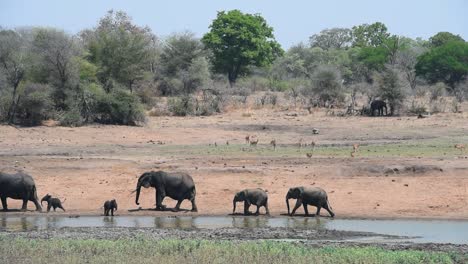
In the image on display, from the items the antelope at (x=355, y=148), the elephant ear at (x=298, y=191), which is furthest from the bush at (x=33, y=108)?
the elephant ear at (x=298, y=191)

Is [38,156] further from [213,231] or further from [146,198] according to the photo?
[213,231]

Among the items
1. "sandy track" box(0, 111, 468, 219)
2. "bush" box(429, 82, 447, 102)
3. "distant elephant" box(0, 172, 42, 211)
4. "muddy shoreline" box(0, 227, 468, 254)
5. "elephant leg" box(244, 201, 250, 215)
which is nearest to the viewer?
"muddy shoreline" box(0, 227, 468, 254)

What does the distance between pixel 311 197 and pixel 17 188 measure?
7358mm

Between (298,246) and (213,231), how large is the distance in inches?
126

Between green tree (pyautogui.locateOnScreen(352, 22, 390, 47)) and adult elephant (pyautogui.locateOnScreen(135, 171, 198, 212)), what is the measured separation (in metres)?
79.6

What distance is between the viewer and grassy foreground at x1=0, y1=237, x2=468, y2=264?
16.5 metres

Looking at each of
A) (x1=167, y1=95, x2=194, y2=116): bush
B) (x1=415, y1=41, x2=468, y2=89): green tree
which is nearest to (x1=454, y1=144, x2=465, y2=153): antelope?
(x1=167, y1=95, x2=194, y2=116): bush

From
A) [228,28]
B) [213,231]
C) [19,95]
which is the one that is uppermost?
[228,28]

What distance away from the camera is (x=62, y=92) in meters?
41.6

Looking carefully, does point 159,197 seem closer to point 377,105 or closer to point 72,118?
point 72,118

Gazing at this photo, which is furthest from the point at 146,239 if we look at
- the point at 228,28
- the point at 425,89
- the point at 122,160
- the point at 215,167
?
the point at 228,28

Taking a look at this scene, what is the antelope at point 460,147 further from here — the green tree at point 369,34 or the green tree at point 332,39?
the green tree at point 332,39

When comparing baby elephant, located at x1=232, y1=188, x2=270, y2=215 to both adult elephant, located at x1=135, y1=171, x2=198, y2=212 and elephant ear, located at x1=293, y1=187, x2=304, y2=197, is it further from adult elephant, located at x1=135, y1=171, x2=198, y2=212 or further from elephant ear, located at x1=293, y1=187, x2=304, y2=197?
adult elephant, located at x1=135, y1=171, x2=198, y2=212

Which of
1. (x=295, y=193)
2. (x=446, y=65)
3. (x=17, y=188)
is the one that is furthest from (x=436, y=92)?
(x=17, y=188)
